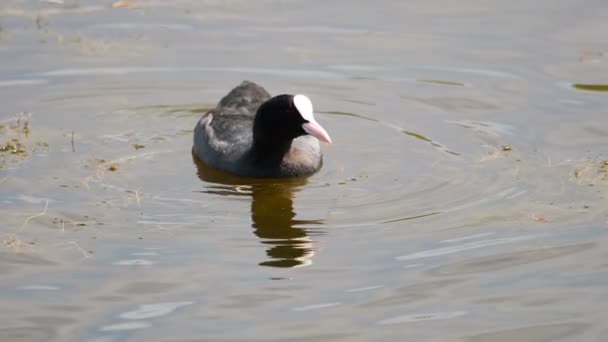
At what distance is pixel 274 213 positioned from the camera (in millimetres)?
7988

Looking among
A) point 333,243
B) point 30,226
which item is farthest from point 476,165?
point 30,226

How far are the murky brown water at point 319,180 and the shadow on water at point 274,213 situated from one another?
20 mm

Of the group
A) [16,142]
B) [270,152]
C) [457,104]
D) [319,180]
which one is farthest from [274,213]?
[457,104]

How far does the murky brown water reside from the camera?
20.6 ft

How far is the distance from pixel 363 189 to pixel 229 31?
4.21 metres

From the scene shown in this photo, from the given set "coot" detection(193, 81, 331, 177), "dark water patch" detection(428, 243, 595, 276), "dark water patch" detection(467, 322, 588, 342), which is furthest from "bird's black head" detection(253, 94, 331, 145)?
"dark water patch" detection(467, 322, 588, 342)

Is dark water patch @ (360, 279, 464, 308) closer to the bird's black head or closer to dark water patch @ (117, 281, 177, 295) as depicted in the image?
dark water patch @ (117, 281, 177, 295)

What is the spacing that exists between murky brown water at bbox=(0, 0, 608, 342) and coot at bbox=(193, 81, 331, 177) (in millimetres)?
141

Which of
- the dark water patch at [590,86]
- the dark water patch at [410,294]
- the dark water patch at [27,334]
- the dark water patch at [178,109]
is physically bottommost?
the dark water patch at [27,334]

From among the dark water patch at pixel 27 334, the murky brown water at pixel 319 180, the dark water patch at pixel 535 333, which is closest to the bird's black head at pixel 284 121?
the murky brown water at pixel 319 180

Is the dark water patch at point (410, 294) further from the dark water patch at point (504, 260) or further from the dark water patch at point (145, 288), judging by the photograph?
the dark water patch at point (145, 288)

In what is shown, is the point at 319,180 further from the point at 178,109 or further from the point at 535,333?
the point at 535,333

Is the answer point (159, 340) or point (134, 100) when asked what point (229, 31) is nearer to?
point (134, 100)

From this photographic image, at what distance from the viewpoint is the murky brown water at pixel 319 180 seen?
6.27 metres
